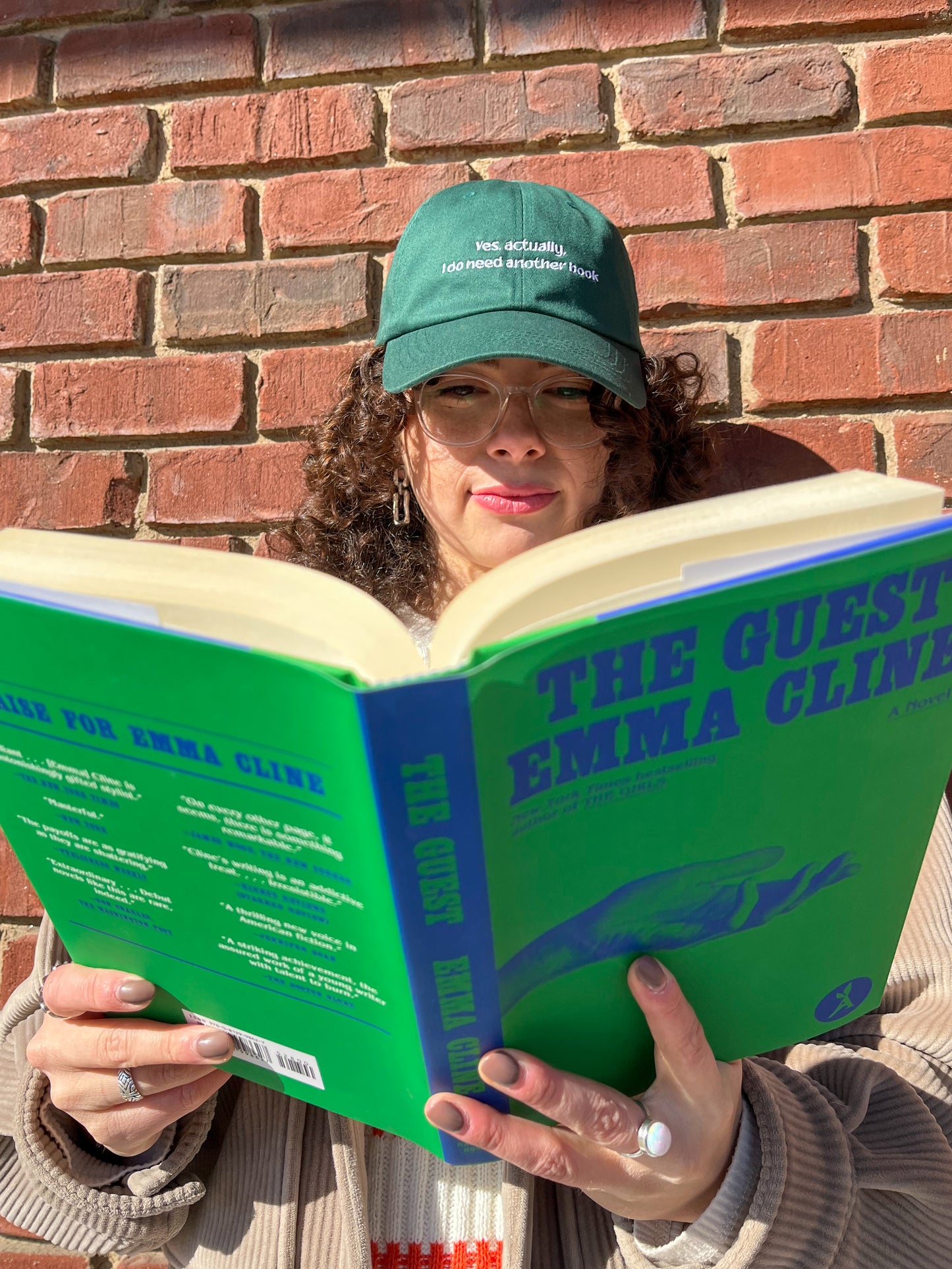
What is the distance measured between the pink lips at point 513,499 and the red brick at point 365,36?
604 millimetres

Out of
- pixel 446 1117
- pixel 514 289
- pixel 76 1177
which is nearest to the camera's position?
pixel 446 1117

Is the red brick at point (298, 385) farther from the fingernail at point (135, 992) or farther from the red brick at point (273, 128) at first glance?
the fingernail at point (135, 992)

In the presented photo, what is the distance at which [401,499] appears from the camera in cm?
123

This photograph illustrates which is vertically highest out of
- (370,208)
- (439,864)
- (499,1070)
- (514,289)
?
(370,208)

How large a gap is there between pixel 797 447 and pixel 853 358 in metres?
0.13

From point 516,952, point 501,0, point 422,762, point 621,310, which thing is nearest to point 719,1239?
point 516,952

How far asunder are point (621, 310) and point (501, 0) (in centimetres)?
51

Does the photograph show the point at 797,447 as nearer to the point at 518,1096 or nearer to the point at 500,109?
the point at 500,109

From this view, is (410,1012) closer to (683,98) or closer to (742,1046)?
(742,1046)

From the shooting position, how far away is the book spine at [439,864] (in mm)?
483

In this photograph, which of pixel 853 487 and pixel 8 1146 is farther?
pixel 8 1146

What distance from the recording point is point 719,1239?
698 millimetres

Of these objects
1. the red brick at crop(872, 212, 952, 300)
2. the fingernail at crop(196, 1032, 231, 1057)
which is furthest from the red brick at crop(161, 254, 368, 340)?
the fingernail at crop(196, 1032, 231, 1057)

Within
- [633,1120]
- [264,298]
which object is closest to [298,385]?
[264,298]
